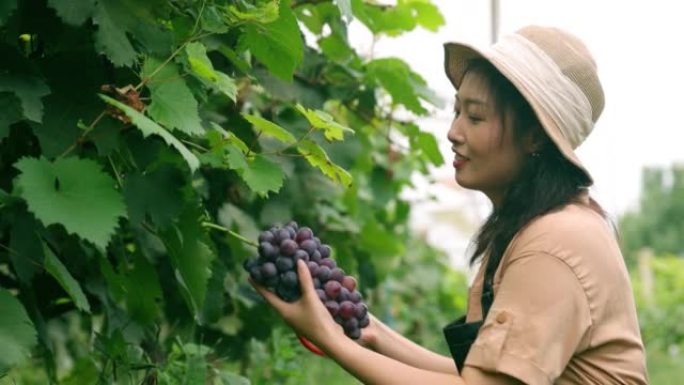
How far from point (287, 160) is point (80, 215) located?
1.47 m

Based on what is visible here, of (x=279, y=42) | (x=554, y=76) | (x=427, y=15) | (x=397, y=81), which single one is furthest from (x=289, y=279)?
(x=427, y=15)

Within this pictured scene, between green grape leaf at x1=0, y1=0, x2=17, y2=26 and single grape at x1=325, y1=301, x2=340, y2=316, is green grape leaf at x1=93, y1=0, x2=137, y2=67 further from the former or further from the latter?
single grape at x1=325, y1=301, x2=340, y2=316

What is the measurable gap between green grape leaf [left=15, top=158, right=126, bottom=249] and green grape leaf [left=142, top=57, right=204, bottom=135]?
0.19m

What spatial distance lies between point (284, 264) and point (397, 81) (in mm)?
1267

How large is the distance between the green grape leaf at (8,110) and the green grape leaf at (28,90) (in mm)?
17

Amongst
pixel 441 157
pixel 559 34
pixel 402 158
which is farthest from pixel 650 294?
pixel 559 34

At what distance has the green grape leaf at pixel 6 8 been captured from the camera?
8.11ft

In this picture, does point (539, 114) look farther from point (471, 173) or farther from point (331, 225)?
point (331, 225)

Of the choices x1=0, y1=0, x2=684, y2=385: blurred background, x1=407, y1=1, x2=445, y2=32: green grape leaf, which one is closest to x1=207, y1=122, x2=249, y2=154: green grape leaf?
x1=0, y1=0, x2=684, y2=385: blurred background

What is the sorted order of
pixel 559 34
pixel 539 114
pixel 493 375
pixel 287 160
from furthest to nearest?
pixel 287 160, pixel 559 34, pixel 539 114, pixel 493 375

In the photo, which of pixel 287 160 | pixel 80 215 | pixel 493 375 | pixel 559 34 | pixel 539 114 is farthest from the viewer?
pixel 287 160

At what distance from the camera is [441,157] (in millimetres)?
4164

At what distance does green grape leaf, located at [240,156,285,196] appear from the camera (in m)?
2.83

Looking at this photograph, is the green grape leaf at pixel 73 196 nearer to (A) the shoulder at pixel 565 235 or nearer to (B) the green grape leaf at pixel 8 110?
(B) the green grape leaf at pixel 8 110
